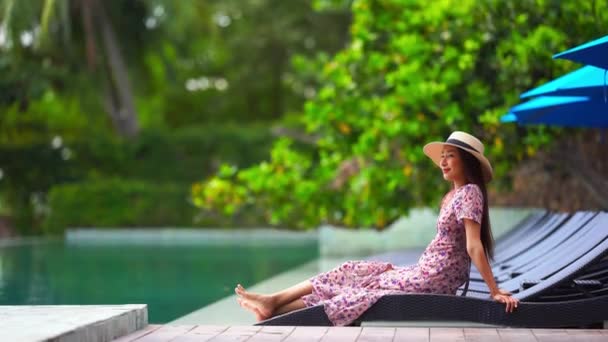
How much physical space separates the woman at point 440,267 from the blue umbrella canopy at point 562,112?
9.08 feet

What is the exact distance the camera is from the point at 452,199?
611 cm

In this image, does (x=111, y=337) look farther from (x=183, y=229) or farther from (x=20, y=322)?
(x=183, y=229)

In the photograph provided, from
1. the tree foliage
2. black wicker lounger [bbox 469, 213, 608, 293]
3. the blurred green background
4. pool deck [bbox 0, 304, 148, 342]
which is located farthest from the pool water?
black wicker lounger [bbox 469, 213, 608, 293]

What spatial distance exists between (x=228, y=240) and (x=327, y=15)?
9867 mm

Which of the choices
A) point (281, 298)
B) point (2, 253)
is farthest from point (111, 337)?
point (2, 253)

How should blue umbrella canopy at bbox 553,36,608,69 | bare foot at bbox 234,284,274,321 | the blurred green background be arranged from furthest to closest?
the blurred green background
bare foot at bbox 234,284,274,321
blue umbrella canopy at bbox 553,36,608,69

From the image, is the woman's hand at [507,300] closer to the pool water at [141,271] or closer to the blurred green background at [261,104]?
the pool water at [141,271]

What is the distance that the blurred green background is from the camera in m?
11.7

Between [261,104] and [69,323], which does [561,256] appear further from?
[261,104]

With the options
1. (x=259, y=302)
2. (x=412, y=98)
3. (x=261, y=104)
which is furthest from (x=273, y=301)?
(x=261, y=104)

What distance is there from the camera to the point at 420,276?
6180 millimetres

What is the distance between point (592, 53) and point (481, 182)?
0.96 m

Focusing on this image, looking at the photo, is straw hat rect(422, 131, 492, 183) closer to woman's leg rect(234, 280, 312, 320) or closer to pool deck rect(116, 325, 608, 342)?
pool deck rect(116, 325, 608, 342)

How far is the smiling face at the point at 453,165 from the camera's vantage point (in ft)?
20.1
